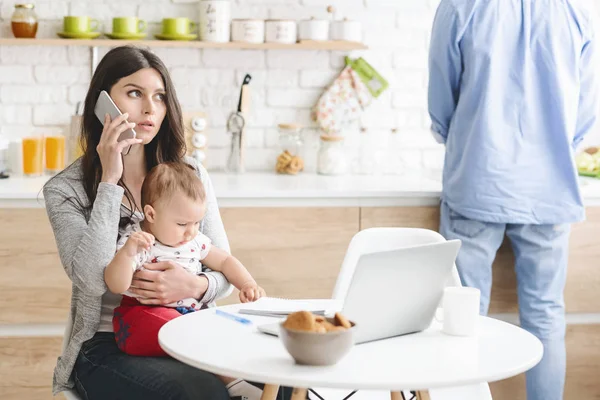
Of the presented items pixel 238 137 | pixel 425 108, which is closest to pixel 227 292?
pixel 238 137

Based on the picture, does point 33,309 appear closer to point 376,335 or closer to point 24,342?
point 24,342

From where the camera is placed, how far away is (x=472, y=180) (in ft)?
10.1

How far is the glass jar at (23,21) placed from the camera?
3535 millimetres

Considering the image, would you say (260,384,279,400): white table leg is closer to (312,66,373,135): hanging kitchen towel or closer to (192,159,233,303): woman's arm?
(192,159,233,303): woman's arm

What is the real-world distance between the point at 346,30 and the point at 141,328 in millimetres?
2040

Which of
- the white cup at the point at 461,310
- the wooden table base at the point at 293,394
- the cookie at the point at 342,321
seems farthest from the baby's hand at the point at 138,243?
the white cup at the point at 461,310

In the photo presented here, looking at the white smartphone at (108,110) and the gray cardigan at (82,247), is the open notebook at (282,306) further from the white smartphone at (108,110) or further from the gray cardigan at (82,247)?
the white smartphone at (108,110)

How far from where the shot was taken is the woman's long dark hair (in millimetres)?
2234

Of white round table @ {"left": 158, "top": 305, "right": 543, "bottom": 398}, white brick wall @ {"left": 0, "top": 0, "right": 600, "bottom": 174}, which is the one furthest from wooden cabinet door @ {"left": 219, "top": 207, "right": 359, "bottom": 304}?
white round table @ {"left": 158, "top": 305, "right": 543, "bottom": 398}

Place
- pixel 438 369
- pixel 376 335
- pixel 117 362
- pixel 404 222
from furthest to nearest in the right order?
pixel 404 222
pixel 117 362
pixel 376 335
pixel 438 369

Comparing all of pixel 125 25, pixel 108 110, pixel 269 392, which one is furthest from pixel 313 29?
pixel 269 392

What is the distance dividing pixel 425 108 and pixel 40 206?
5.40 ft

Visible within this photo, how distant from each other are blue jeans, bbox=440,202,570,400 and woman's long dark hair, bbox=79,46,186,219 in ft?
3.92

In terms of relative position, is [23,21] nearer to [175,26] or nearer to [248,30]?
[175,26]
